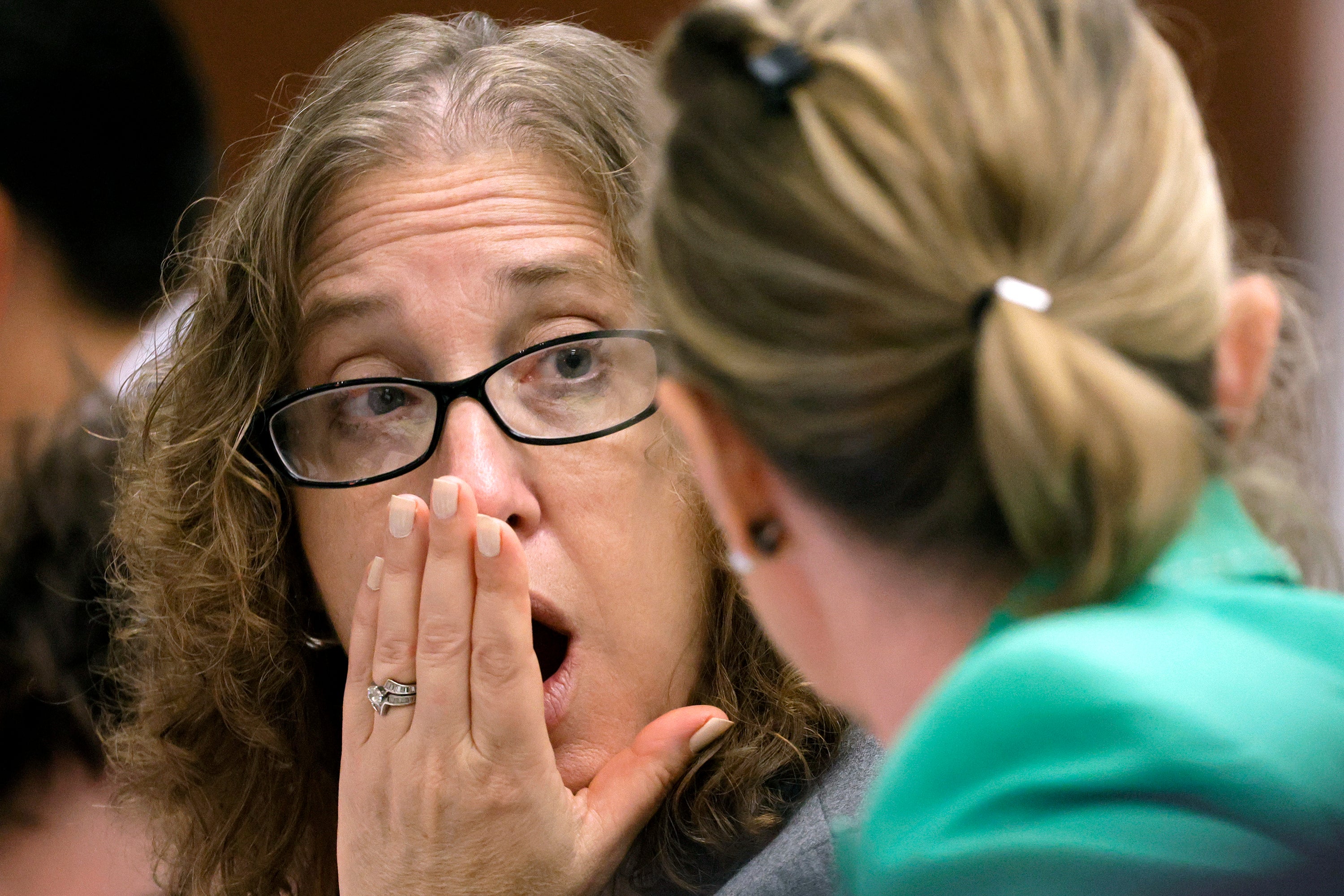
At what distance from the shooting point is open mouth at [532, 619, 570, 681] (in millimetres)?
1337

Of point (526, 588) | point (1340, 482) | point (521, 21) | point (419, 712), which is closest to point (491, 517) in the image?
point (526, 588)

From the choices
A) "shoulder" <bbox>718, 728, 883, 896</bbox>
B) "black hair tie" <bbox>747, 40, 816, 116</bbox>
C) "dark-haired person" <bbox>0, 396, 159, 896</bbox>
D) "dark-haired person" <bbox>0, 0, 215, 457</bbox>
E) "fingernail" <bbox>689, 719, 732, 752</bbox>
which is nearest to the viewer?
"black hair tie" <bbox>747, 40, 816, 116</bbox>

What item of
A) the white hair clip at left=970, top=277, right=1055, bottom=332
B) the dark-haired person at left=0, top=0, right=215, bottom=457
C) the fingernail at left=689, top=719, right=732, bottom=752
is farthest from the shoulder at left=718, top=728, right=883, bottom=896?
the dark-haired person at left=0, top=0, right=215, bottom=457

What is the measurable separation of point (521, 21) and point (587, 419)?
2.44 feet

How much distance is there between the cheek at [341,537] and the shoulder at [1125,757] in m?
0.77

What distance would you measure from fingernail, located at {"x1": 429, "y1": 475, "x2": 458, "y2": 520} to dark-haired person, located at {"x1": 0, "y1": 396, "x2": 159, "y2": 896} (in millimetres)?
921

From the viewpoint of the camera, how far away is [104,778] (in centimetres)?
184

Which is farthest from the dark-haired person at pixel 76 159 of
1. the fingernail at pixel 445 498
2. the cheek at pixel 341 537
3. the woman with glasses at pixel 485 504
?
the fingernail at pixel 445 498

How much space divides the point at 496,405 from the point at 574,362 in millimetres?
83

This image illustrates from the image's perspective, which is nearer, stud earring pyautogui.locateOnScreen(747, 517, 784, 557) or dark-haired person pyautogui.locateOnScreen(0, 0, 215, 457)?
stud earring pyautogui.locateOnScreen(747, 517, 784, 557)

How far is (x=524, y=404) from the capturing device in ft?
3.90

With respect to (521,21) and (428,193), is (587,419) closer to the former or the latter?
(428,193)

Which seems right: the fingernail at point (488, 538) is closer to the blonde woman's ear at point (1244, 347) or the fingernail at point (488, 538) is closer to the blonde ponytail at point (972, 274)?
the blonde ponytail at point (972, 274)

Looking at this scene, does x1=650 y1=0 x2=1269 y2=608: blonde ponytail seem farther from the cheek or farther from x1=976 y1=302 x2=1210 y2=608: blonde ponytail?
the cheek
